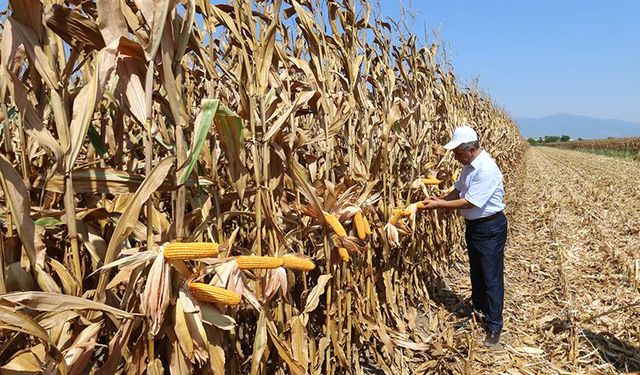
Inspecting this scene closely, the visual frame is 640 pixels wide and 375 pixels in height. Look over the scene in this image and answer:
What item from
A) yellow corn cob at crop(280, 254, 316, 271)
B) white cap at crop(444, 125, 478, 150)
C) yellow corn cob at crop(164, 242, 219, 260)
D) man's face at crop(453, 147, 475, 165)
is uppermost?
white cap at crop(444, 125, 478, 150)

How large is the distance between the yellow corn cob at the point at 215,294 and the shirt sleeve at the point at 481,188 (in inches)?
118

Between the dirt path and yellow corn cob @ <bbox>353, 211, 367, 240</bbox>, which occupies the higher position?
yellow corn cob @ <bbox>353, 211, 367, 240</bbox>

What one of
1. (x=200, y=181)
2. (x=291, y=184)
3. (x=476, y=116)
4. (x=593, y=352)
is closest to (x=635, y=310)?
(x=593, y=352)

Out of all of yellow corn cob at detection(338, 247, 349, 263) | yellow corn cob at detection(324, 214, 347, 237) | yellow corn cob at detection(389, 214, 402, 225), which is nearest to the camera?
yellow corn cob at detection(324, 214, 347, 237)

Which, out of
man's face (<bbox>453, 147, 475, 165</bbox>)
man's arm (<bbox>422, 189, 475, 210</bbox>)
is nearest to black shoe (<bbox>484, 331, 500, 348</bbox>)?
man's arm (<bbox>422, 189, 475, 210</bbox>)

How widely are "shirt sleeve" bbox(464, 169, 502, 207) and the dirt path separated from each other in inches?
44.1

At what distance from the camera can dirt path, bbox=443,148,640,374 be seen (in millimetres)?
3914

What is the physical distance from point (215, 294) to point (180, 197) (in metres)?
0.37

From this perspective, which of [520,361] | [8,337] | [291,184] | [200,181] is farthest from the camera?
[520,361]

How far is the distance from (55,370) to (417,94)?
4.54 metres

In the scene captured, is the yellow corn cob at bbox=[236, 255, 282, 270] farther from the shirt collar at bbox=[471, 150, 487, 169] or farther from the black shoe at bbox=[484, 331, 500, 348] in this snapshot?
the black shoe at bbox=[484, 331, 500, 348]

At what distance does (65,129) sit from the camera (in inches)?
56.4

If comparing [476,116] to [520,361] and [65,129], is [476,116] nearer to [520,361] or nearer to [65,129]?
[520,361]

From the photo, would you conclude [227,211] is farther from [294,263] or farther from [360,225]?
[360,225]
